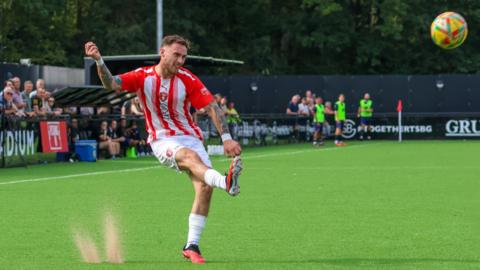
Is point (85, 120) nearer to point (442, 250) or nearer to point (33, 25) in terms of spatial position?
point (442, 250)

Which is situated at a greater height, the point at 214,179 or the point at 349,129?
the point at 214,179

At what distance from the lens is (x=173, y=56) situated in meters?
9.77

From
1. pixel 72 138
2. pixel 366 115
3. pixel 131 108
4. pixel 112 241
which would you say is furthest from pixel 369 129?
pixel 112 241

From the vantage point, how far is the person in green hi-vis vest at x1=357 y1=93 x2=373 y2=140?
47.0 metres

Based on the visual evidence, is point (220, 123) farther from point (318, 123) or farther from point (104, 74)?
point (318, 123)

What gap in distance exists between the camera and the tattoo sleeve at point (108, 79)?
9664 millimetres

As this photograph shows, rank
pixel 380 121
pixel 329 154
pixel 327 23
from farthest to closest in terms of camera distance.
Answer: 1. pixel 327 23
2. pixel 380 121
3. pixel 329 154

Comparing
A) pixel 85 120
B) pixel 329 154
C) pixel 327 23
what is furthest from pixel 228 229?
pixel 327 23

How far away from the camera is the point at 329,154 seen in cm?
3241

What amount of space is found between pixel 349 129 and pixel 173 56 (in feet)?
127

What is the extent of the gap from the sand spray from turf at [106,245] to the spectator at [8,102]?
39.0 feet

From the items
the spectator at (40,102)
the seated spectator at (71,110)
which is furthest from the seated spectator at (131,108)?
the spectator at (40,102)

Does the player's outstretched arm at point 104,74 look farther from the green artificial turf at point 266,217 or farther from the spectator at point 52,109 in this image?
the spectator at point 52,109

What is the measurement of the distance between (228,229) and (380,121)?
36.6m
